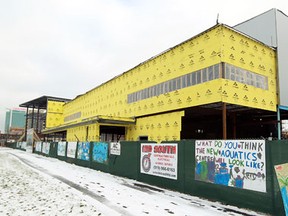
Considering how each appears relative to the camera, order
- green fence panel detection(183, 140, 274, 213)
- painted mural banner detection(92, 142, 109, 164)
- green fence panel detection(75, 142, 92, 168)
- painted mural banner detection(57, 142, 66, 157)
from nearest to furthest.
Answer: green fence panel detection(183, 140, 274, 213)
painted mural banner detection(92, 142, 109, 164)
green fence panel detection(75, 142, 92, 168)
painted mural banner detection(57, 142, 66, 157)

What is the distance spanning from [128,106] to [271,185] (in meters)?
28.3

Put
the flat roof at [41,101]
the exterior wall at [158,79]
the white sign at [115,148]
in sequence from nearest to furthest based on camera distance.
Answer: the white sign at [115,148], the exterior wall at [158,79], the flat roof at [41,101]

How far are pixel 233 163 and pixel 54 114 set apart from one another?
62.8m

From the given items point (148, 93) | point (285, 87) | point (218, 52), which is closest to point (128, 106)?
point (148, 93)

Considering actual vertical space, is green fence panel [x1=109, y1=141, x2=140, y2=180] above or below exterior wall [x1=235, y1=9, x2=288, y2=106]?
below

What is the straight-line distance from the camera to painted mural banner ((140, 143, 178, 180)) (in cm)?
1146

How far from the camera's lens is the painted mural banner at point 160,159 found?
37.6 feet

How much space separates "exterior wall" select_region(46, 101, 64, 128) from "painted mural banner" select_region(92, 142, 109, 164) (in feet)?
160

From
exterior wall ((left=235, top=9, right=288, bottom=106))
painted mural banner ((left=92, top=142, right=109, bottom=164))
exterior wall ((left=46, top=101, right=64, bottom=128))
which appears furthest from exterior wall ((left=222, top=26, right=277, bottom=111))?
exterior wall ((left=46, top=101, right=64, bottom=128))

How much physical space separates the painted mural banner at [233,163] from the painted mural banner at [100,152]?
916 cm

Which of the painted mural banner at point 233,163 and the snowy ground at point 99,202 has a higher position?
the painted mural banner at point 233,163

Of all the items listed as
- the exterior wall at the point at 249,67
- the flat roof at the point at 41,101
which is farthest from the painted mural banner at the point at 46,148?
the flat roof at the point at 41,101

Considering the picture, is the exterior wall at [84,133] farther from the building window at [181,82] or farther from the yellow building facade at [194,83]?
the building window at [181,82]

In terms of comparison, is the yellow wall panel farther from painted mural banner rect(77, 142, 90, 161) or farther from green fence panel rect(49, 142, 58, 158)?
green fence panel rect(49, 142, 58, 158)
